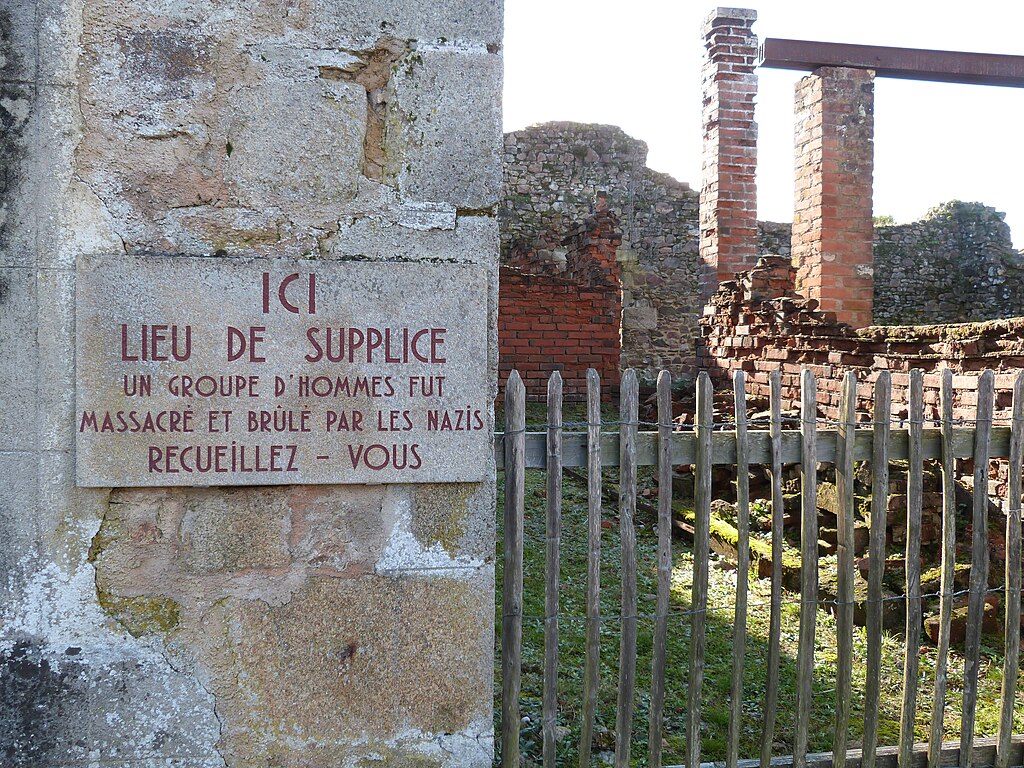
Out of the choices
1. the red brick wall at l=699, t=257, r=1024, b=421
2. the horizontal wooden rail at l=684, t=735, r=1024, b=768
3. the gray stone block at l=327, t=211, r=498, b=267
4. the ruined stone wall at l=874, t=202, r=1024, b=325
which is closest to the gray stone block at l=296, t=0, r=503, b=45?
the gray stone block at l=327, t=211, r=498, b=267

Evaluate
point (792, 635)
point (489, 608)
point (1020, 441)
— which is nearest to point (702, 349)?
point (792, 635)

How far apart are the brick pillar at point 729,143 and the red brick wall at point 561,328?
1.39 m

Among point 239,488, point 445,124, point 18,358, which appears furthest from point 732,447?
point 18,358

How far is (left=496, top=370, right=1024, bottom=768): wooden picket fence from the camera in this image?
253 cm

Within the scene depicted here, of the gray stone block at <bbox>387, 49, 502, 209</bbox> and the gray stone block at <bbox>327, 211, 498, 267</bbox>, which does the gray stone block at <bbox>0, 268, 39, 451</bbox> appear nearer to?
the gray stone block at <bbox>327, 211, 498, 267</bbox>

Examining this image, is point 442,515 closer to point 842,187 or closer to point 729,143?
point 842,187

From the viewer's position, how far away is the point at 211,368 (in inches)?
84.6

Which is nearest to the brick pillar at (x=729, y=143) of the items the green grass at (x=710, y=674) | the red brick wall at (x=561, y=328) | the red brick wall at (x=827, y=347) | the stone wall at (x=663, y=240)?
the red brick wall at (x=827, y=347)

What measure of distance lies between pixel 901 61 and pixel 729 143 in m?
1.67

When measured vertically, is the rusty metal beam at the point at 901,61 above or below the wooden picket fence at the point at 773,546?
above

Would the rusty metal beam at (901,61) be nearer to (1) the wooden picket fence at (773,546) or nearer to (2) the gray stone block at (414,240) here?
(1) the wooden picket fence at (773,546)

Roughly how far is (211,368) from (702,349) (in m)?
7.37

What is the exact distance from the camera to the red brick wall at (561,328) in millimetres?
9711

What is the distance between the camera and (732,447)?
279 centimetres
